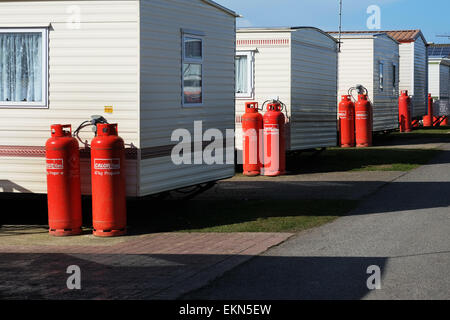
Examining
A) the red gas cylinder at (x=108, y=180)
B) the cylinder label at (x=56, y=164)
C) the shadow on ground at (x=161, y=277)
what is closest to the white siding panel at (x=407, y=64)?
the red gas cylinder at (x=108, y=180)

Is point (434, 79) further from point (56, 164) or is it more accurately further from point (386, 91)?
point (56, 164)

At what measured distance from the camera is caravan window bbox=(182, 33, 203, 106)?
10.8 metres

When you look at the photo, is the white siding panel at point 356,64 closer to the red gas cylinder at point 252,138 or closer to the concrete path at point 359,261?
the red gas cylinder at point 252,138

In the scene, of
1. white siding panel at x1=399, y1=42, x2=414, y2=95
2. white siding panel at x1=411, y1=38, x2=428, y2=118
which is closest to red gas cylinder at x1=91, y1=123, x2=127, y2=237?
white siding panel at x1=399, y1=42, x2=414, y2=95

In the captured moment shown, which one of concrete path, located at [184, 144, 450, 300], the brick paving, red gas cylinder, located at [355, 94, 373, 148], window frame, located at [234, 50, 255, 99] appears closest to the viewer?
concrete path, located at [184, 144, 450, 300]

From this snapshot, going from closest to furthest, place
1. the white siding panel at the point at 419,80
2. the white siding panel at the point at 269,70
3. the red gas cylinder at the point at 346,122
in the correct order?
the white siding panel at the point at 269,70 → the red gas cylinder at the point at 346,122 → the white siding panel at the point at 419,80

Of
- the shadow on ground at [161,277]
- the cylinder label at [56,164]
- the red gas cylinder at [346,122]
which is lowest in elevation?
the shadow on ground at [161,277]

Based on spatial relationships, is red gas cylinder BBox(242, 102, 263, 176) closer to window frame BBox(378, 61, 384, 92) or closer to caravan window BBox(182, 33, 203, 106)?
caravan window BBox(182, 33, 203, 106)

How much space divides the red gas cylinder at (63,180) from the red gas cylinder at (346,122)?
518 inches

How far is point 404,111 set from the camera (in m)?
28.6

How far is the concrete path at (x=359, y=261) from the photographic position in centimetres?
647

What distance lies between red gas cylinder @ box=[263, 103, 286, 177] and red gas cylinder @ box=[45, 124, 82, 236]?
668 cm

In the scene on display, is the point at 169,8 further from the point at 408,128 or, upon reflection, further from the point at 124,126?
the point at 408,128
